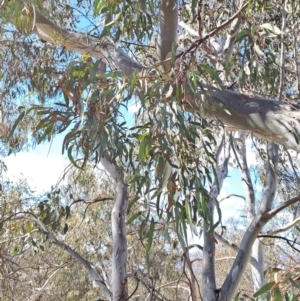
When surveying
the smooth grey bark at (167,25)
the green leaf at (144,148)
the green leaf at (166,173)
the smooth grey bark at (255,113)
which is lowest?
the green leaf at (166,173)

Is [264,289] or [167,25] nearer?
[264,289]

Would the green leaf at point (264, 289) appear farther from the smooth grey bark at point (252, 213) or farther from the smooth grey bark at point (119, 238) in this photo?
the smooth grey bark at point (252, 213)

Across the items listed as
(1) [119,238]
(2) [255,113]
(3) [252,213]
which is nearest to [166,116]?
(2) [255,113]

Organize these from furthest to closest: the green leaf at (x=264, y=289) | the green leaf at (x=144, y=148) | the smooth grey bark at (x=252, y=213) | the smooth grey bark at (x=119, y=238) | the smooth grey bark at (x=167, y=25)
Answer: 1. the smooth grey bark at (x=252, y=213)
2. the smooth grey bark at (x=119, y=238)
3. the smooth grey bark at (x=167, y=25)
4. the green leaf at (x=144, y=148)
5. the green leaf at (x=264, y=289)

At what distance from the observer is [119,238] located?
2900mm

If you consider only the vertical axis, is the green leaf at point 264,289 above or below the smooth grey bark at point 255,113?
below

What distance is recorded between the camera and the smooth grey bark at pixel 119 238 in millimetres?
2718

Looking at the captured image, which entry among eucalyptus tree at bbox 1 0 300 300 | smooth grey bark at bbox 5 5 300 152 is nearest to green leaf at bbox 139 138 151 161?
eucalyptus tree at bbox 1 0 300 300

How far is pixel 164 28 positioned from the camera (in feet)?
6.59

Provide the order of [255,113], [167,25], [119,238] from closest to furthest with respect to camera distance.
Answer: [255,113] < [167,25] < [119,238]

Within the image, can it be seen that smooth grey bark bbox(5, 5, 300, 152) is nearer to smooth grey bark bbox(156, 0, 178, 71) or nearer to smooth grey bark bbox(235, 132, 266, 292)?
smooth grey bark bbox(156, 0, 178, 71)

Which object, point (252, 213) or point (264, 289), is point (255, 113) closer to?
point (264, 289)

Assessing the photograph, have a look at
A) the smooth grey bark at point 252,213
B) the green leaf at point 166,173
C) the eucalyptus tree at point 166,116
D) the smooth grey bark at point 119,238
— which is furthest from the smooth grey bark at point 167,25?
the smooth grey bark at point 252,213

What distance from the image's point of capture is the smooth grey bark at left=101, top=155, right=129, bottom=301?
2.72 meters
